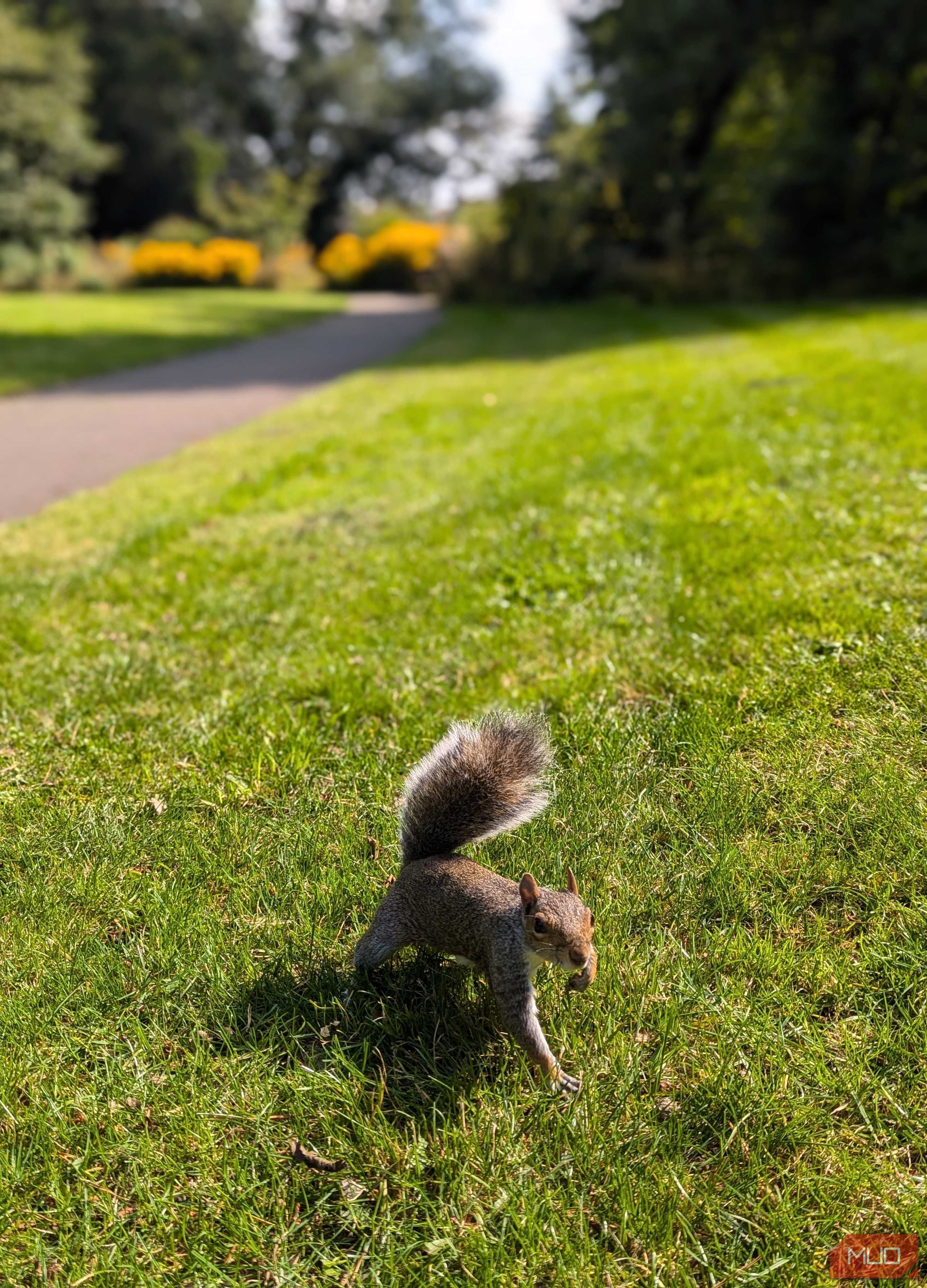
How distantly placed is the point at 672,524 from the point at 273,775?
9.74 feet

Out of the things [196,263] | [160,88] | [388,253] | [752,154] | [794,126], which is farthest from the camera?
[160,88]

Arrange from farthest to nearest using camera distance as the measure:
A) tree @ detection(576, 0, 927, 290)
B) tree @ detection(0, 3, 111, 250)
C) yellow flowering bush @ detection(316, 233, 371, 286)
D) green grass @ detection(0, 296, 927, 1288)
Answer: yellow flowering bush @ detection(316, 233, 371, 286) → tree @ detection(0, 3, 111, 250) → tree @ detection(576, 0, 927, 290) → green grass @ detection(0, 296, 927, 1288)

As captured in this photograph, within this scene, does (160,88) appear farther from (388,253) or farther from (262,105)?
(388,253)

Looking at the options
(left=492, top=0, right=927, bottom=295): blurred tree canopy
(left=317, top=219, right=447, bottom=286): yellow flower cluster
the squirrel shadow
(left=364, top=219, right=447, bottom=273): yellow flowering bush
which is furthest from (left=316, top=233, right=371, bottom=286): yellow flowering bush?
the squirrel shadow

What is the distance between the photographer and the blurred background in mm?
21109

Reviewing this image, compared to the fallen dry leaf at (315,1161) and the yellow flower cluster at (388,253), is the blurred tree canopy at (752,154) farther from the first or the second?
the fallen dry leaf at (315,1161)

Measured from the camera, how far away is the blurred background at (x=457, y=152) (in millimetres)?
21109

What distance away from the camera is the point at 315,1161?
6.14ft

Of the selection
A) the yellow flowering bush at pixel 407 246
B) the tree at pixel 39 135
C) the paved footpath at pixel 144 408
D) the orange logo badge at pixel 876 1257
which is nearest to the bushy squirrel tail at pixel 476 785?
the orange logo badge at pixel 876 1257

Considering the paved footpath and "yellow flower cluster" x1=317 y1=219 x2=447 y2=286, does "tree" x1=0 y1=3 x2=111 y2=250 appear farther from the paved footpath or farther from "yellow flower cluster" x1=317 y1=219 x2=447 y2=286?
the paved footpath

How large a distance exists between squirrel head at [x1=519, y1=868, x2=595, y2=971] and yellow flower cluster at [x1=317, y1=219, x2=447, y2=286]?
39519 millimetres

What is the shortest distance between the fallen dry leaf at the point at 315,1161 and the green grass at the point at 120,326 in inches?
483

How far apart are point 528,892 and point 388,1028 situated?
0.49 meters

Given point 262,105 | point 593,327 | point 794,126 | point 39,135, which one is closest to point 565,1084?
point 593,327
